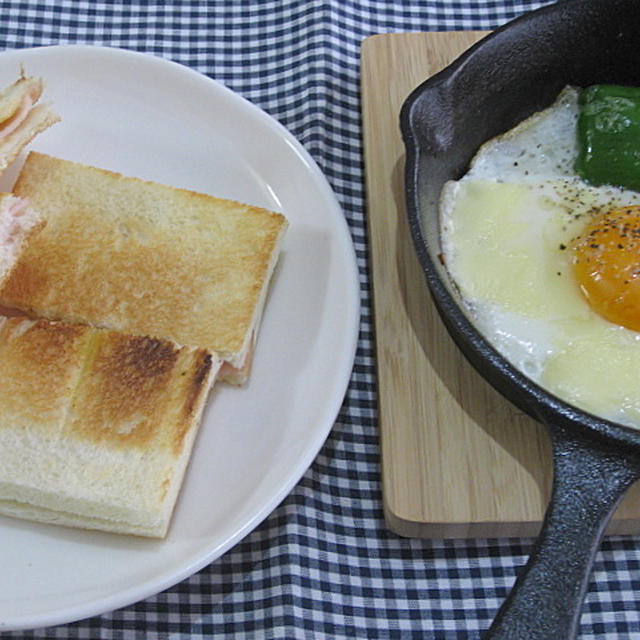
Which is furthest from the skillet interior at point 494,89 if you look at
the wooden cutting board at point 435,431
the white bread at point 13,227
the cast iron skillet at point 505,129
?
the white bread at point 13,227

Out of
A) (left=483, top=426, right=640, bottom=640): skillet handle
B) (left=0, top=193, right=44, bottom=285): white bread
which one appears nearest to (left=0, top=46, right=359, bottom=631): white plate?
(left=0, top=193, right=44, bottom=285): white bread

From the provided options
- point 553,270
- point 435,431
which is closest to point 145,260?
point 435,431

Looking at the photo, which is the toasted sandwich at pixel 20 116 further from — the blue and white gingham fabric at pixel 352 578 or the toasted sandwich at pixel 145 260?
the blue and white gingham fabric at pixel 352 578

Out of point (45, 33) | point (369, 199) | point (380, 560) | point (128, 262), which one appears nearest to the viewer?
point (380, 560)

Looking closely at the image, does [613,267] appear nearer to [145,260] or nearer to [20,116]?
[145,260]

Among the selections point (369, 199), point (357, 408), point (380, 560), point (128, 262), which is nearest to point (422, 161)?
point (369, 199)

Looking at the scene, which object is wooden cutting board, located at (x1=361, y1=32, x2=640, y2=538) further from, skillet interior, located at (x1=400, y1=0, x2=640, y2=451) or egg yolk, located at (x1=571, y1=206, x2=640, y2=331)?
egg yolk, located at (x1=571, y1=206, x2=640, y2=331)

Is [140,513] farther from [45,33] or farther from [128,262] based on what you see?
[45,33]

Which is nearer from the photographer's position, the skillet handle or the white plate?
the skillet handle
